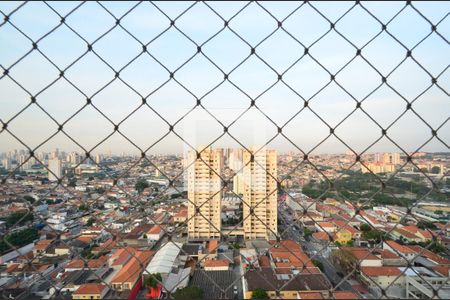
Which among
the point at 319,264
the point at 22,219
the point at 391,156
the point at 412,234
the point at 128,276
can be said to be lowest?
the point at 319,264

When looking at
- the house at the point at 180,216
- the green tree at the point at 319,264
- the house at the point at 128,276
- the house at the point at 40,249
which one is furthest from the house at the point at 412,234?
the house at the point at 40,249

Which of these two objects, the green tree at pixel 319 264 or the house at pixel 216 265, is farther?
the green tree at pixel 319 264

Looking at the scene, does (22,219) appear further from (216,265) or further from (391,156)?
(216,265)

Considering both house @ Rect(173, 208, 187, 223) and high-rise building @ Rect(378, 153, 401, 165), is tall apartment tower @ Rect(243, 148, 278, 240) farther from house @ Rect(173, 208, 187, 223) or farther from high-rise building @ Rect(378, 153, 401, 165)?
house @ Rect(173, 208, 187, 223)

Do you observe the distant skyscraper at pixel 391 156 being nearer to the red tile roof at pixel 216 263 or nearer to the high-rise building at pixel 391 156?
the high-rise building at pixel 391 156

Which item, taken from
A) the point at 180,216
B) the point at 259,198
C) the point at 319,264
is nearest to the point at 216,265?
the point at 319,264

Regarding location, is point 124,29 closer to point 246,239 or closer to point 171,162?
point 171,162

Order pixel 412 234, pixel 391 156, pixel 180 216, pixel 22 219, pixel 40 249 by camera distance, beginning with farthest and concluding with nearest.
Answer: pixel 180 216 < pixel 412 234 < pixel 40 249 < pixel 391 156 < pixel 22 219

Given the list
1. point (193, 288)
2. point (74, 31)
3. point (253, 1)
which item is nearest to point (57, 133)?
point (74, 31)

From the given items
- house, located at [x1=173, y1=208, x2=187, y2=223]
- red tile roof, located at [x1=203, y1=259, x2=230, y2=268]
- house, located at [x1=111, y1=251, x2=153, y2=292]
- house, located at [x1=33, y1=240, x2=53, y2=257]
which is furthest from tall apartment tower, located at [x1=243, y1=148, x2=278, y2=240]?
house, located at [x1=173, y1=208, x2=187, y2=223]

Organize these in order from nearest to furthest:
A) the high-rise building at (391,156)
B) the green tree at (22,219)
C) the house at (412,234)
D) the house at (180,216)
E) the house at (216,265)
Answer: the green tree at (22,219)
the high-rise building at (391,156)
the house at (216,265)
the house at (412,234)
the house at (180,216)

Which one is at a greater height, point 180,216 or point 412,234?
point 180,216
